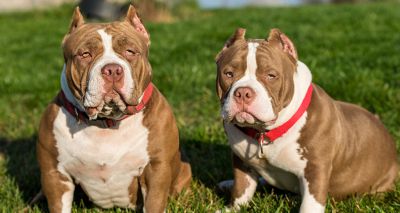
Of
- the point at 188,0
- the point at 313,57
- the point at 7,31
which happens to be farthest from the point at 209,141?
the point at 188,0

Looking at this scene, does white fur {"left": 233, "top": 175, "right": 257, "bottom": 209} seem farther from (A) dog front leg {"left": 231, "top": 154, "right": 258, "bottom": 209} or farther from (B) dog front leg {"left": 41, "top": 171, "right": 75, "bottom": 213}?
(B) dog front leg {"left": 41, "top": 171, "right": 75, "bottom": 213}

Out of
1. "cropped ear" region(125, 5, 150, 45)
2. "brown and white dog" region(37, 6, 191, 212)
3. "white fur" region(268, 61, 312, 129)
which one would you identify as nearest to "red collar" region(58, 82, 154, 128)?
"brown and white dog" region(37, 6, 191, 212)

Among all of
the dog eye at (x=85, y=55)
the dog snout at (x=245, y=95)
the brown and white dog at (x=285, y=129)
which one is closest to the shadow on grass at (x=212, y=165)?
the brown and white dog at (x=285, y=129)

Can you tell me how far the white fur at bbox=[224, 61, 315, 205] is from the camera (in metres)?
3.78

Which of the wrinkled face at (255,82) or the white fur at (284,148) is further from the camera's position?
the white fur at (284,148)

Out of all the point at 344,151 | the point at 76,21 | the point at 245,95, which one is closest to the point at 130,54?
the point at 76,21

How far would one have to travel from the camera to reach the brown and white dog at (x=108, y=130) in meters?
3.62

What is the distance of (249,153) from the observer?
393 centimetres

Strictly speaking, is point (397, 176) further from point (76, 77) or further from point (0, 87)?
point (0, 87)

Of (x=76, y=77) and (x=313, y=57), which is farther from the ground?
(x=76, y=77)

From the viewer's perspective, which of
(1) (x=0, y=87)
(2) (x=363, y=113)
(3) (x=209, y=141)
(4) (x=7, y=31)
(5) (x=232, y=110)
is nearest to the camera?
(5) (x=232, y=110)

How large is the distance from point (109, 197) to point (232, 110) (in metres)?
1.13

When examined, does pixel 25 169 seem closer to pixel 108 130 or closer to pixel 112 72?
pixel 108 130

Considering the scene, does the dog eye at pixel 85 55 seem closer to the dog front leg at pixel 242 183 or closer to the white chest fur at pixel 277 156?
the white chest fur at pixel 277 156
